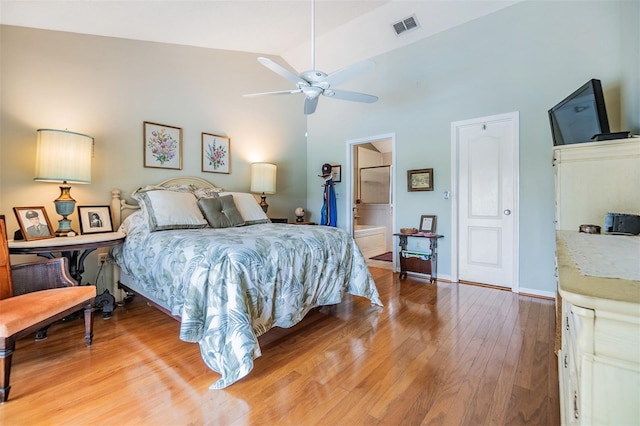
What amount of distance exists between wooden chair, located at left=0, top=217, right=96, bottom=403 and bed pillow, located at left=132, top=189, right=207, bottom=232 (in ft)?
2.41

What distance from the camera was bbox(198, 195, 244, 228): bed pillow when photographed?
3025 mm

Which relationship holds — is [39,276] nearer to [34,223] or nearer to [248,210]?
[34,223]

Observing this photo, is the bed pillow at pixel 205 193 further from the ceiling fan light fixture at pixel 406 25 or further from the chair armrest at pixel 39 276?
the ceiling fan light fixture at pixel 406 25

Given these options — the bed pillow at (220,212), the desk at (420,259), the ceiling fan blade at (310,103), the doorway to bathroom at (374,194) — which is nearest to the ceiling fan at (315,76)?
the ceiling fan blade at (310,103)

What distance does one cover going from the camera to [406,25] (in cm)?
367

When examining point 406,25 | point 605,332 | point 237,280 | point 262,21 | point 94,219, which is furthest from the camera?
point 406,25

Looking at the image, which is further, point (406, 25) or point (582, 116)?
point (406, 25)

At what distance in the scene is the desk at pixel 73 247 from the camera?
207 centimetres

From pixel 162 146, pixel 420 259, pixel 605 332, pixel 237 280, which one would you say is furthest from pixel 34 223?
pixel 420 259

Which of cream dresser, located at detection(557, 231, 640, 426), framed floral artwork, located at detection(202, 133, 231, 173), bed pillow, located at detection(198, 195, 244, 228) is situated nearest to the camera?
cream dresser, located at detection(557, 231, 640, 426)

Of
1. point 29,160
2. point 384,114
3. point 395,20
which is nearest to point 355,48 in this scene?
point 395,20

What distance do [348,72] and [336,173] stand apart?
262 centimetres

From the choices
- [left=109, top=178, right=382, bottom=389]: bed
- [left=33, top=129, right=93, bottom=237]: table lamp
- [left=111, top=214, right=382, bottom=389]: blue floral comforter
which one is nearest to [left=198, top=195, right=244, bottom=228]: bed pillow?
[left=109, top=178, right=382, bottom=389]: bed

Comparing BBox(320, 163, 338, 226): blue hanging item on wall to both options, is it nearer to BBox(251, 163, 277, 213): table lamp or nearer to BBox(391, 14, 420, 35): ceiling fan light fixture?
BBox(251, 163, 277, 213): table lamp
